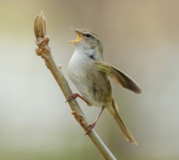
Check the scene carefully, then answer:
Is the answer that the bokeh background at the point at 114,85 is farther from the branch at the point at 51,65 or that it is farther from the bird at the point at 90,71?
the branch at the point at 51,65

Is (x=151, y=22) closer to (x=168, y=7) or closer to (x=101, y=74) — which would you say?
(x=168, y=7)

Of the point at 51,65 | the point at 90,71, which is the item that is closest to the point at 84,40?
the point at 90,71

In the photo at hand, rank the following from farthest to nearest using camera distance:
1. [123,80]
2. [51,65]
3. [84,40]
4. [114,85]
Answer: [114,85], [84,40], [123,80], [51,65]

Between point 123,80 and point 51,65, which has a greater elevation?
point 51,65

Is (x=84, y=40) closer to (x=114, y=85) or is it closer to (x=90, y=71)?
(x=90, y=71)

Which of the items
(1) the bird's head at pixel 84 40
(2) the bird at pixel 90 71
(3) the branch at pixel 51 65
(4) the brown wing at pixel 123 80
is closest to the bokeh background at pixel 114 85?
(2) the bird at pixel 90 71

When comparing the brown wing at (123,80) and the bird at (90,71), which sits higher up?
the bird at (90,71)

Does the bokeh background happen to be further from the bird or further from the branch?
the branch

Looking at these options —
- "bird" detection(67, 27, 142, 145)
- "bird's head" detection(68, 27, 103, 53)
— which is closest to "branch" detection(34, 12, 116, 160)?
"bird" detection(67, 27, 142, 145)
